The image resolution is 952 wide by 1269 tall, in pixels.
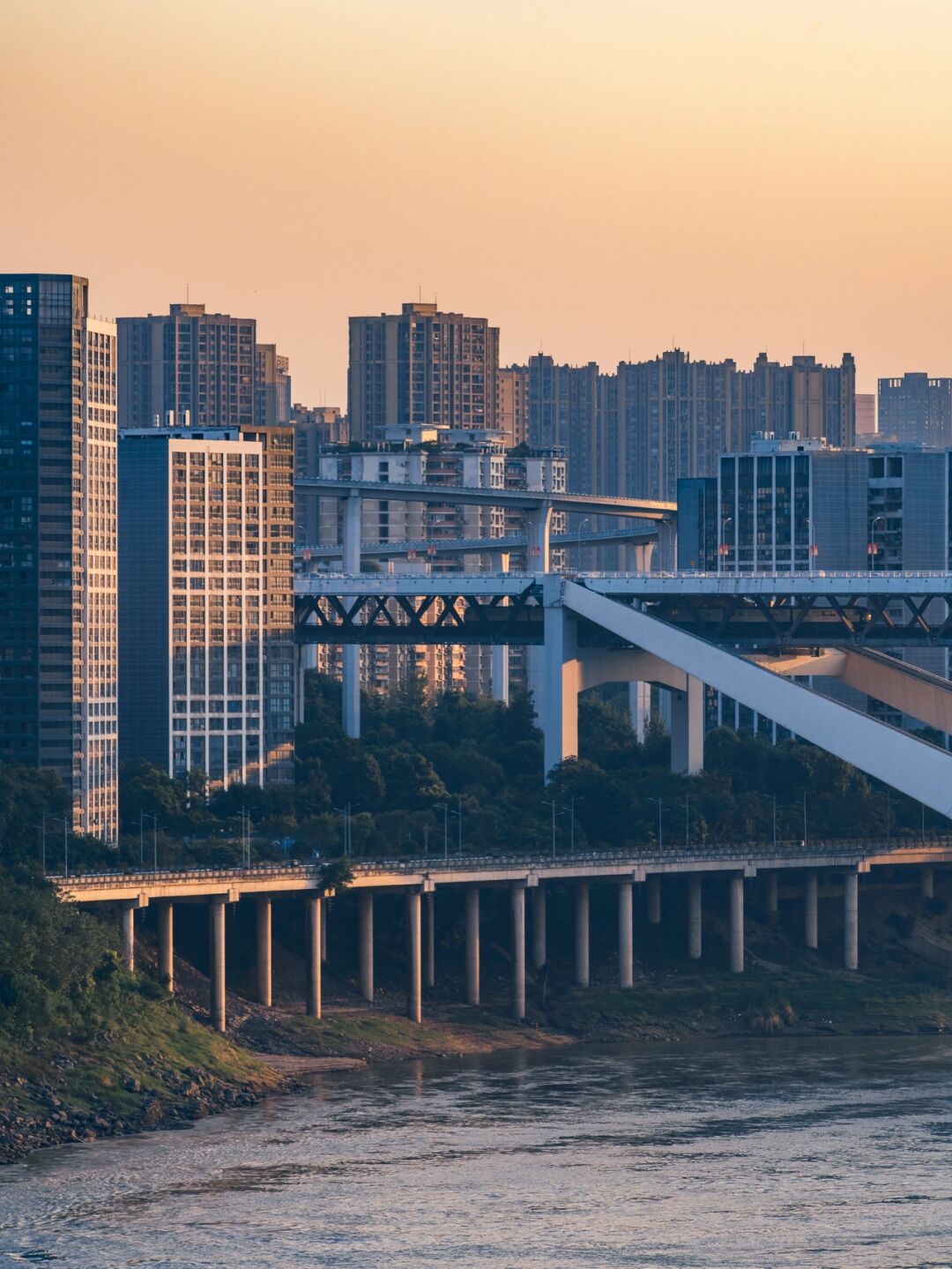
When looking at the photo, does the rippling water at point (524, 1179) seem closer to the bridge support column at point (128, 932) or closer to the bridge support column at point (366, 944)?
the bridge support column at point (128, 932)

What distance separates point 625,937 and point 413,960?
9162 mm

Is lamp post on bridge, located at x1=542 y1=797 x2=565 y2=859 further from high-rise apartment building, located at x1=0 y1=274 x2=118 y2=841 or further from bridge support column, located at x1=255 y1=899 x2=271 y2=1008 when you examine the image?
bridge support column, located at x1=255 y1=899 x2=271 y2=1008

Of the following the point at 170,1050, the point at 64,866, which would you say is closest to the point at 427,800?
the point at 64,866

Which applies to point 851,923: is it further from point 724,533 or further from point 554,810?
point 724,533

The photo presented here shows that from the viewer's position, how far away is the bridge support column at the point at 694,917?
3856 inches

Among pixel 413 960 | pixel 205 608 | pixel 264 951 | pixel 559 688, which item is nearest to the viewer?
pixel 264 951

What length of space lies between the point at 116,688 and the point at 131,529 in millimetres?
13517

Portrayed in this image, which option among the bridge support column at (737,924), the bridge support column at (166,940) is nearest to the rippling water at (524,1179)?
the bridge support column at (166,940)

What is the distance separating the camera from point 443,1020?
291ft

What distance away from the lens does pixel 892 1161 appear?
67875 millimetres

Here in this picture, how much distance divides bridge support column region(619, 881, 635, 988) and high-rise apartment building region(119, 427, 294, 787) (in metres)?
25.0

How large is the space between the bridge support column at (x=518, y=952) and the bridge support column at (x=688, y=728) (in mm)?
23628

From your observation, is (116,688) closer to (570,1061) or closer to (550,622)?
(550,622)

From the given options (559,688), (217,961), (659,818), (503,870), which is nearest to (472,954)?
(503,870)
